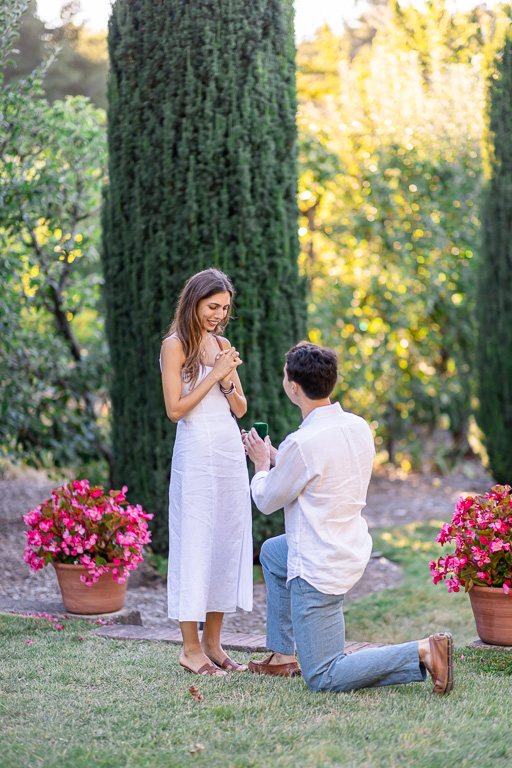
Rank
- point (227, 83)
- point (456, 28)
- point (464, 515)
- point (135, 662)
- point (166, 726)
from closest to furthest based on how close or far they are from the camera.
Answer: point (166, 726)
point (135, 662)
point (464, 515)
point (227, 83)
point (456, 28)

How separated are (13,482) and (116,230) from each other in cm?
468

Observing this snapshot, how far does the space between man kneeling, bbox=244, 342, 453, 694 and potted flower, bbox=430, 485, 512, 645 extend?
84cm

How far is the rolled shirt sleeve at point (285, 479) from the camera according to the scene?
2992 millimetres

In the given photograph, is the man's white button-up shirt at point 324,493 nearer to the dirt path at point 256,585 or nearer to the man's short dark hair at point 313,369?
the man's short dark hair at point 313,369

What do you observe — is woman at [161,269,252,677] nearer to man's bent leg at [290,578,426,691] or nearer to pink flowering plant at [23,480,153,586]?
man's bent leg at [290,578,426,691]

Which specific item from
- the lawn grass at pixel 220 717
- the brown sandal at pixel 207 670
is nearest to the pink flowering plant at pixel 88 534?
the lawn grass at pixel 220 717

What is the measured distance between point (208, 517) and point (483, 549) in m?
1.32

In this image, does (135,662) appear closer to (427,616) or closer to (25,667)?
(25,667)

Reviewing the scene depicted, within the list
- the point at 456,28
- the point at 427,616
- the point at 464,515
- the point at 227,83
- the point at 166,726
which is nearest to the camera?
the point at 166,726

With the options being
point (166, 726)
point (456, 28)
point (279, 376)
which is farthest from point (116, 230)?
point (456, 28)

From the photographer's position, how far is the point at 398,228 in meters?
9.60

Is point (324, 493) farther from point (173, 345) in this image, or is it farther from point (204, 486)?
point (173, 345)

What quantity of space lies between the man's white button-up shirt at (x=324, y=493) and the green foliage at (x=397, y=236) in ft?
19.6

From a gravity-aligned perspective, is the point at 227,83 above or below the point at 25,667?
above
